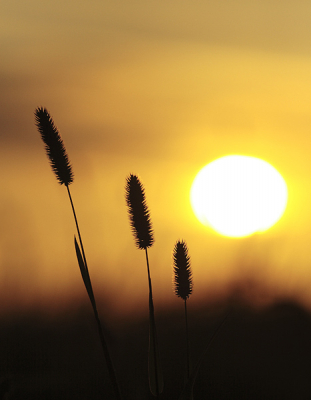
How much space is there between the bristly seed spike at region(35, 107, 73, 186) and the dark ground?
1.71m

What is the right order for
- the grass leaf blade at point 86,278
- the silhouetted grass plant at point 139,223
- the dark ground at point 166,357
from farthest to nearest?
the dark ground at point 166,357, the silhouetted grass plant at point 139,223, the grass leaf blade at point 86,278

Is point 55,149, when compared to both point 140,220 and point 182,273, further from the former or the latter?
point 182,273

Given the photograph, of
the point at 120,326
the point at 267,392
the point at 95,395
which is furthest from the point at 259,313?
the point at 95,395

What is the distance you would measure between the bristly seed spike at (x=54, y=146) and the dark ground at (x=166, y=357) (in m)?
1.71

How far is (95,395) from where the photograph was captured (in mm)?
2914

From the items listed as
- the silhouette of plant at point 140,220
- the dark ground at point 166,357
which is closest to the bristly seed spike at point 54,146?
the silhouette of plant at point 140,220

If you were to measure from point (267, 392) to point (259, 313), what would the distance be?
2.91 ft

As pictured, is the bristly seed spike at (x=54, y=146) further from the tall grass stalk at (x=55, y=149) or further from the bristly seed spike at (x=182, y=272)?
the bristly seed spike at (x=182, y=272)

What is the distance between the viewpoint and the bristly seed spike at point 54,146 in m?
2.06

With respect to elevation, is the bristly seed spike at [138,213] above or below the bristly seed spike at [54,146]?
below

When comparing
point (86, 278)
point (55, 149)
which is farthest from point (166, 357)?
point (55, 149)

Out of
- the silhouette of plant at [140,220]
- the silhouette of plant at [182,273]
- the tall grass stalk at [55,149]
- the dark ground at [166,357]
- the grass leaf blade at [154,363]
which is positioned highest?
the tall grass stalk at [55,149]

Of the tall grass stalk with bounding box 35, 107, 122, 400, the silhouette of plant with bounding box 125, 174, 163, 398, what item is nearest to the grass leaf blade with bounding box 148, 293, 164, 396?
the silhouette of plant with bounding box 125, 174, 163, 398

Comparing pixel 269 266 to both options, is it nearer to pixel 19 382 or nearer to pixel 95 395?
pixel 95 395
